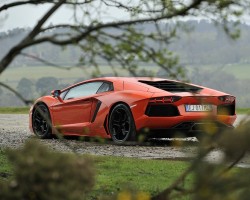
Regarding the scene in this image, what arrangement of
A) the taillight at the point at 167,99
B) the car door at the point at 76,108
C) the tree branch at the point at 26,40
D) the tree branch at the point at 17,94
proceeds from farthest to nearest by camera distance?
the car door at the point at 76,108 → the taillight at the point at 167,99 → the tree branch at the point at 17,94 → the tree branch at the point at 26,40

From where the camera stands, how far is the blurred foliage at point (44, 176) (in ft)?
9.62

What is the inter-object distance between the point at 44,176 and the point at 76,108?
497 inches

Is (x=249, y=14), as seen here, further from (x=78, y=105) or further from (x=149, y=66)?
(x=78, y=105)

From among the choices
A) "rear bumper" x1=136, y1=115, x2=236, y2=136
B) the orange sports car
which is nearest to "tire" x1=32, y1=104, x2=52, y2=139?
the orange sports car

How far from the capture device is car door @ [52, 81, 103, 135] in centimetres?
1520

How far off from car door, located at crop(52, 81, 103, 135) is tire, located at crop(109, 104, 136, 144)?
104 centimetres

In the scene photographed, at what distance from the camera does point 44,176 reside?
9.60ft

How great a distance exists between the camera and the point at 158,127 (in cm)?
1379

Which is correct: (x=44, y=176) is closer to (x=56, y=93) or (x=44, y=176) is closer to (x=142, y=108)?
(x=142, y=108)

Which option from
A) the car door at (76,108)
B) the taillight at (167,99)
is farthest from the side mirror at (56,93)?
the taillight at (167,99)

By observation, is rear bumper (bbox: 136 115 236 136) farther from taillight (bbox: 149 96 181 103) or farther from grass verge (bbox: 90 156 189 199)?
grass verge (bbox: 90 156 189 199)

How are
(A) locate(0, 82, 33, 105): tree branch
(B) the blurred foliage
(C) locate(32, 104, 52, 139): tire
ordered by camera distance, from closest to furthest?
(B) the blurred foliage → (A) locate(0, 82, 33, 105): tree branch → (C) locate(32, 104, 52, 139): tire

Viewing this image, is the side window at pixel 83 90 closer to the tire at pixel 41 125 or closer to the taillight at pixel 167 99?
the tire at pixel 41 125

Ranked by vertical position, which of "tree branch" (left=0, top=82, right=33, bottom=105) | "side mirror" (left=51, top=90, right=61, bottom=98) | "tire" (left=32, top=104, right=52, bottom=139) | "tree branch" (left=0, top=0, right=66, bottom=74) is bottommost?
"tire" (left=32, top=104, right=52, bottom=139)
